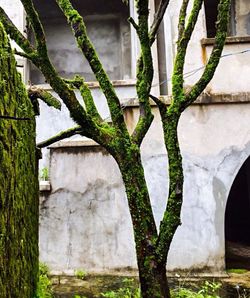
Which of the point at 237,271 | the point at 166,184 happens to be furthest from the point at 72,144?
the point at 237,271

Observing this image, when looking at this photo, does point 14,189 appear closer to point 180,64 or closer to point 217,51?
point 180,64

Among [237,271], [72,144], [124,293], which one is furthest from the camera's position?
[72,144]

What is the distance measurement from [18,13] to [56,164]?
4.15 metres

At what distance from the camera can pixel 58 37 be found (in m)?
11.2

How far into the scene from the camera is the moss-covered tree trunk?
8.05 feet

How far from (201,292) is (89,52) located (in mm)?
3289

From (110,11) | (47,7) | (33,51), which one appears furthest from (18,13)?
(33,51)

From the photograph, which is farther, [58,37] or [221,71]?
[58,37]

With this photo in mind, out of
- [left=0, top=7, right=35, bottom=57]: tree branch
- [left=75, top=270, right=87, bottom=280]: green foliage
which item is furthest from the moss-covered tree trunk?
[left=75, top=270, right=87, bottom=280]: green foliage

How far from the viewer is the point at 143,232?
3842 mm

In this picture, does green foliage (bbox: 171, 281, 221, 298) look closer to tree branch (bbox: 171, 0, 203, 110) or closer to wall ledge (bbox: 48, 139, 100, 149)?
tree branch (bbox: 171, 0, 203, 110)

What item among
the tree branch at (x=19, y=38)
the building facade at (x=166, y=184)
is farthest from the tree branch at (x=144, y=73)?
the building facade at (x=166, y=184)

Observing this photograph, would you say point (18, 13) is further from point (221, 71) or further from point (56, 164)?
point (221, 71)

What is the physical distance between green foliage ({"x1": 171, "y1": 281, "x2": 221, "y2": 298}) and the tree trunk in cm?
90
